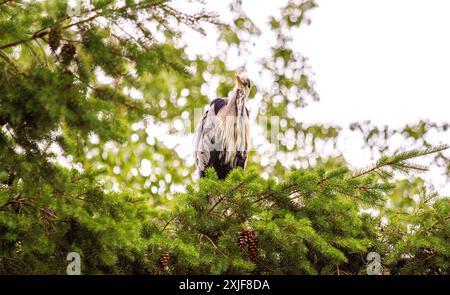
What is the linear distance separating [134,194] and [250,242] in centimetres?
74

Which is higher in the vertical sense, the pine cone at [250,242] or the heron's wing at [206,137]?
the heron's wing at [206,137]

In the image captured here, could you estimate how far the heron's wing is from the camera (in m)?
5.72

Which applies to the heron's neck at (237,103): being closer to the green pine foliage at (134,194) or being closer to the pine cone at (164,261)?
the green pine foliage at (134,194)

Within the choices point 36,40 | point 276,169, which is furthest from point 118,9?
point 276,169

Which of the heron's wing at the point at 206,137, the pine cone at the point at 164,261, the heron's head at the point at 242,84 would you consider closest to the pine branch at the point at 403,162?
the pine cone at the point at 164,261

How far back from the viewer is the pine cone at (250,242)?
137 inches

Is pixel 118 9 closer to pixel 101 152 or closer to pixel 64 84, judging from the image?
pixel 64 84

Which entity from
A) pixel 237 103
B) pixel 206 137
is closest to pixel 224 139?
pixel 206 137

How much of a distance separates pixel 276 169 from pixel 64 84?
332 inches

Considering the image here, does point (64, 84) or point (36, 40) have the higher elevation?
point (36, 40)

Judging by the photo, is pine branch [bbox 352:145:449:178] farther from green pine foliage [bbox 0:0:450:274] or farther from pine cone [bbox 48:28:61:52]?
pine cone [bbox 48:28:61:52]

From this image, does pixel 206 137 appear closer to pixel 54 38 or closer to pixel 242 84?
pixel 242 84

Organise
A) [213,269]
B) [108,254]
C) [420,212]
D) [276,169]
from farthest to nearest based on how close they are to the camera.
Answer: [276,169], [420,212], [213,269], [108,254]

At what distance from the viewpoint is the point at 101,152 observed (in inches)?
447
